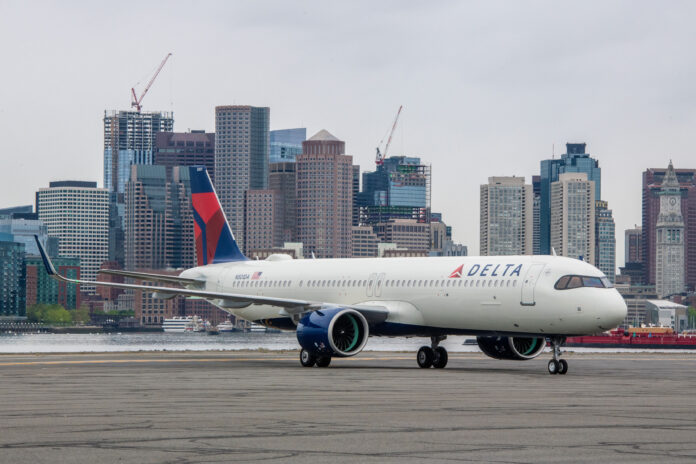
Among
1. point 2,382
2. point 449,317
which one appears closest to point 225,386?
point 2,382

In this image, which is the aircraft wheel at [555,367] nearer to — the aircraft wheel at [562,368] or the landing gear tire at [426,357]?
the aircraft wheel at [562,368]

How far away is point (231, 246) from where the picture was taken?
56719 millimetres

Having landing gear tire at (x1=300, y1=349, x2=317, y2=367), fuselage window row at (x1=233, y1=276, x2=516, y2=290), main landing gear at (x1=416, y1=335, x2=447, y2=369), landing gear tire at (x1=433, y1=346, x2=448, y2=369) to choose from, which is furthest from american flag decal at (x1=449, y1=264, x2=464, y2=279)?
landing gear tire at (x1=300, y1=349, x2=317, y2=367)

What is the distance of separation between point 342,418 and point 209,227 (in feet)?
123

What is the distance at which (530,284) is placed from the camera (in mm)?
39938

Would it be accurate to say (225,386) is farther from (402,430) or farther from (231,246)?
(231,246)

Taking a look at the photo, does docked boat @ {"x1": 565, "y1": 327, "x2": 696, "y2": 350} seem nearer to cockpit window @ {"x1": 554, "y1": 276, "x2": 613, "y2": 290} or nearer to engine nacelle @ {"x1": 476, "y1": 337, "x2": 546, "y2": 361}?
engine nacelle @ {"x1": 476, "y1": 337, "x2": 546, "y2": 361}

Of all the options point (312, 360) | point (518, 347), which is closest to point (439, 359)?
point (518, 347)

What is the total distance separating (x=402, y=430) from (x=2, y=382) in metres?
16.6

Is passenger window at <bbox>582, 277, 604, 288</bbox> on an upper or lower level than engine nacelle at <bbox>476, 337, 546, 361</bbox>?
A: upper

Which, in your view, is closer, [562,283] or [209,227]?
[562,283]

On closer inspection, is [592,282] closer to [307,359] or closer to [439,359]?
[439,359]

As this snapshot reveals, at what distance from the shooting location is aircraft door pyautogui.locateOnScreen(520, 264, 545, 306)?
3972 cm

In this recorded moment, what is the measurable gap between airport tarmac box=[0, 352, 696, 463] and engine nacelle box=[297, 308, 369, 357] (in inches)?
208
